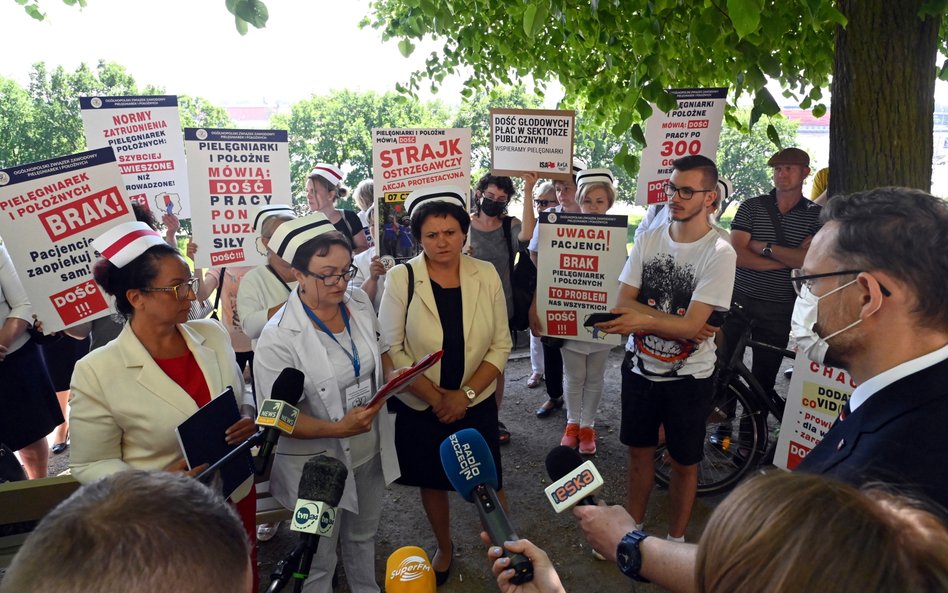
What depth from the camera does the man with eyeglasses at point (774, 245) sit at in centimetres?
502

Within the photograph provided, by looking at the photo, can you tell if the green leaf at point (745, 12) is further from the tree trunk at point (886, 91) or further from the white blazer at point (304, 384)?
the white blazer at point (304, 384)

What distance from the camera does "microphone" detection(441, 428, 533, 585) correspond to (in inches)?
65.4

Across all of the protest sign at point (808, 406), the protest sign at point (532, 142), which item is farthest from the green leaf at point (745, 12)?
the protest sign at point (532, 142)

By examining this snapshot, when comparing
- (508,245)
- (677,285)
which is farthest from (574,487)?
(508,245)

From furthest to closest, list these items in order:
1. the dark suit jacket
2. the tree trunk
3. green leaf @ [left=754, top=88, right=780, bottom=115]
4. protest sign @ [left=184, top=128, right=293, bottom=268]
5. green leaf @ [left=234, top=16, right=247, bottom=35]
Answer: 1. protest sign @ [left=184, top=128, right=293, bottom=268]
2. green leaf @ [left=754, top=88, right=780, bottom=115]
3. the tree trunk
4. green leaf @ [left=234, top=16, right=247, bottom=35]
5. the dark suit jacket

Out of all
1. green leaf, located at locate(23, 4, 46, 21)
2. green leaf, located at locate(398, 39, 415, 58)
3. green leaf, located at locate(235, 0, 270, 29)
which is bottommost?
green leaf, located at locate(235, 0, 270, 29)

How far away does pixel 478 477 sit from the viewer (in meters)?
2.03

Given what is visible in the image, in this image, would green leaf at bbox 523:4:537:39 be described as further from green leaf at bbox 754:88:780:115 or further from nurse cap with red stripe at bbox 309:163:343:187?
nurse cap with red stripe at bbox 309:163:343:187

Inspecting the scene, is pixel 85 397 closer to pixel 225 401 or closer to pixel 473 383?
pixel 225 401

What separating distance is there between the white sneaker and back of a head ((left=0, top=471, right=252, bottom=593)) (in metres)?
3.43

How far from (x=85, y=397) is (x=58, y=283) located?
175 cm

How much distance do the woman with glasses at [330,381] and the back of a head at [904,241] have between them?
1.98 m

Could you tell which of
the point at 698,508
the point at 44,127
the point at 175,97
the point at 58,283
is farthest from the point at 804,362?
the point at 44,127

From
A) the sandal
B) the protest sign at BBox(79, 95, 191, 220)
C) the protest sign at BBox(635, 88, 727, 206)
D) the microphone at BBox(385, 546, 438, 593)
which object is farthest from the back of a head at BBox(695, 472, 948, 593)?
the protest sign at BBox(79, 95, 191, 220)
